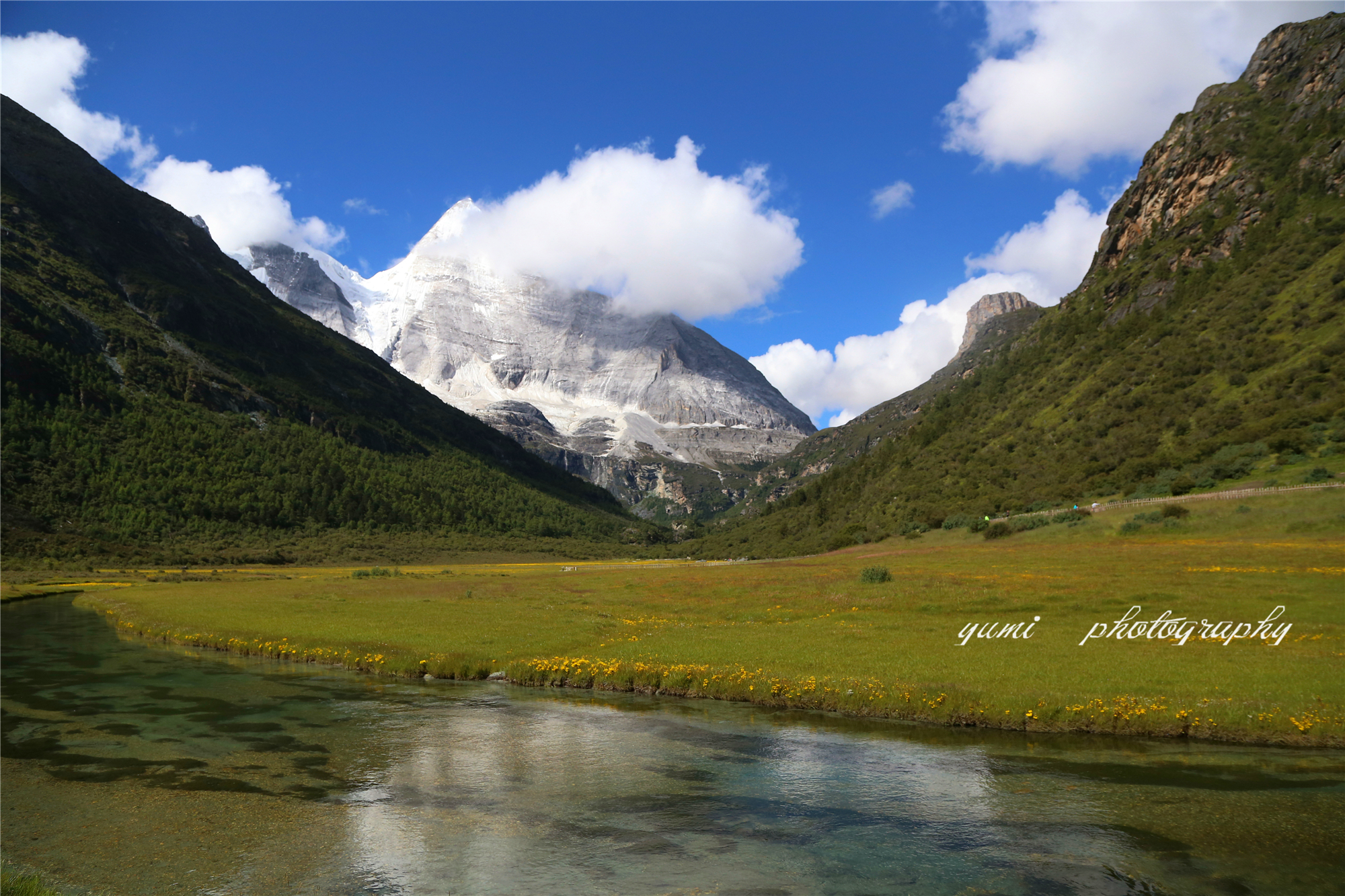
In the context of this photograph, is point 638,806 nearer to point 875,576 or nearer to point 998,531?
point 875,576

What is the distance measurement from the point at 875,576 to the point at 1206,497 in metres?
47.4

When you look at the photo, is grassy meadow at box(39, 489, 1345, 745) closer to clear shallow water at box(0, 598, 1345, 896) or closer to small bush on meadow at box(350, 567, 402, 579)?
clear shallow water at box(0, 598, 1345, 896)

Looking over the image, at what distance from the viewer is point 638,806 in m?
18.4

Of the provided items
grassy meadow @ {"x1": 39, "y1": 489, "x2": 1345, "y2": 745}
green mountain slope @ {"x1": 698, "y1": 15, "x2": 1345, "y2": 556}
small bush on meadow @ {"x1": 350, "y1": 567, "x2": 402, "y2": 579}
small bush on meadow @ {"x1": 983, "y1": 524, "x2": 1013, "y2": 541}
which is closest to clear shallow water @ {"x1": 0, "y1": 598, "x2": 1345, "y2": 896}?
grassy meadow @ {"x1": 39, "y1": 489, "x2": 1345, "y2": 745}

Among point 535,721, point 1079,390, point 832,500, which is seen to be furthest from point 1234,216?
point 535,721

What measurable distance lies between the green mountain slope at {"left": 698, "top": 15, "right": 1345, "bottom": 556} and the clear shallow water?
286ft

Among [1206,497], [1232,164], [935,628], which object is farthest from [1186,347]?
[935,628]

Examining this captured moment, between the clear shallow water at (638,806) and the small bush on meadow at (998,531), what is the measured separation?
77.7 m

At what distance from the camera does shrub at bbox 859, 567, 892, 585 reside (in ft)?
200

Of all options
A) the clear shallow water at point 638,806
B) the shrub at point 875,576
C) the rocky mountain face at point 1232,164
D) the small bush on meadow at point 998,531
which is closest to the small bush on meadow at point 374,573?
the shrub at point 875,576

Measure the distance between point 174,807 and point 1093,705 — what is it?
2785 cm

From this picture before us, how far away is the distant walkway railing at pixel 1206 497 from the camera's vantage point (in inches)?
2849

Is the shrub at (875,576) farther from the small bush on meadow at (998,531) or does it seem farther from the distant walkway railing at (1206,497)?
the distant walkway railing at (1206,497)

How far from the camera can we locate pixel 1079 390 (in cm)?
14212
